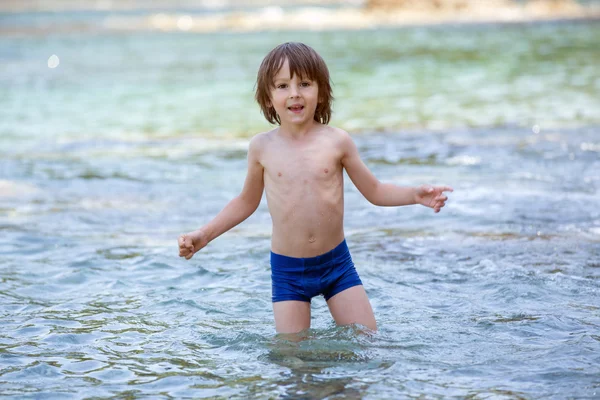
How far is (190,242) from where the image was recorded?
447cm

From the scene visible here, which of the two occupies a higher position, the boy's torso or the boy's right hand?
the boy's torso

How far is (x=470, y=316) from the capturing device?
16.2ft

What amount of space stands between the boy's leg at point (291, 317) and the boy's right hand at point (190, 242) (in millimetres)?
534

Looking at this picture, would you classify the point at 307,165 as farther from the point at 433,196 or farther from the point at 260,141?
the point at 433,196

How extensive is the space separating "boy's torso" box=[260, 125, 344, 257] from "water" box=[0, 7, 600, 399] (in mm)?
494

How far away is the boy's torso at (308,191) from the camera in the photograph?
452cm

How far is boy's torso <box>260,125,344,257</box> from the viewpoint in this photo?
14.8 feet

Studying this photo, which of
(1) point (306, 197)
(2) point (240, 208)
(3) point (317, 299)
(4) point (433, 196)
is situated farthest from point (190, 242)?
(3) point (317, 299)

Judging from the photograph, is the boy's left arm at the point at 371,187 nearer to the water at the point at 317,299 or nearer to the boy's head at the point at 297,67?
the boy's head at the point at 297,67

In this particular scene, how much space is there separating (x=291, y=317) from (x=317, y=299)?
1.06 metres

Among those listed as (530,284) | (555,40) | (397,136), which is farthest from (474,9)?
(530,284)

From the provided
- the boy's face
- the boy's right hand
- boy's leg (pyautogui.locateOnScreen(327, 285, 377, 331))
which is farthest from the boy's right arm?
boy's leg (pyautogui.locateOnScreen(327, 285, 377, 331))

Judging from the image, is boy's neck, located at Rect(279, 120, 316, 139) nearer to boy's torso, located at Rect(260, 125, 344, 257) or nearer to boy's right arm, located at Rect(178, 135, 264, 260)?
boy's torso, located at Rect(260, 125, 344, 257)

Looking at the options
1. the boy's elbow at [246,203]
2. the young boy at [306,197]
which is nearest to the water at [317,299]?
the young boy at [306,197]
